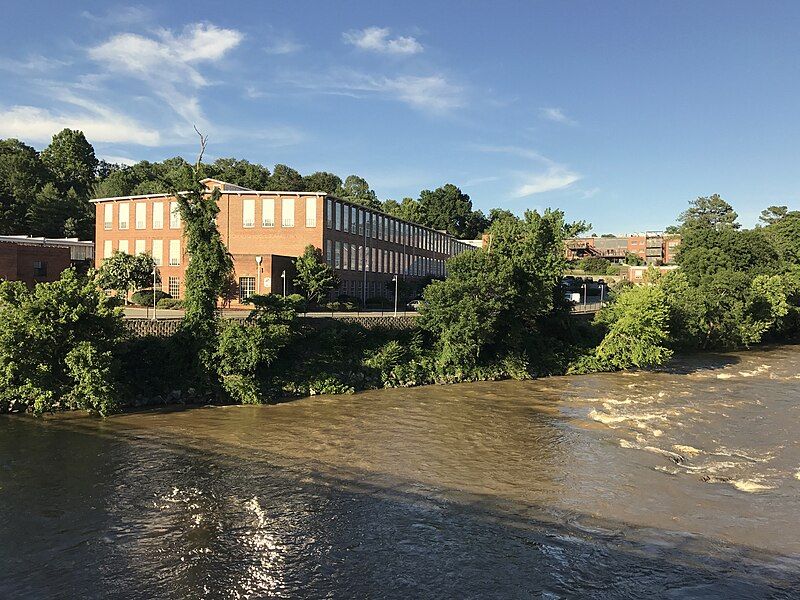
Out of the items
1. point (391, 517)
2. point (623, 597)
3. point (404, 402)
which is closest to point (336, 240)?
point (404, 402)

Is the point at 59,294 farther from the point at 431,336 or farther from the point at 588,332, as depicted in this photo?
the point at 588,332

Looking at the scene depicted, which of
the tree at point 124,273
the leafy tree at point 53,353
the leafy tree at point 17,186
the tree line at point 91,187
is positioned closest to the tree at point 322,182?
the tree line at point 91,187

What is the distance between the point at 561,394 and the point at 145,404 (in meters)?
20.7

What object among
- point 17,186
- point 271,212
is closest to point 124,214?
point 271,212

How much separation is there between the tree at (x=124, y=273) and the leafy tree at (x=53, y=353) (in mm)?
18285

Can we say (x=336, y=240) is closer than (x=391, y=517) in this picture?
No

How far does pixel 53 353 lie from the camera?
79.4 ft

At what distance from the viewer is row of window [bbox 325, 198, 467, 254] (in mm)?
58544

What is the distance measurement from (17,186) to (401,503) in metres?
87.0

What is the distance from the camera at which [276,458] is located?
19547mm

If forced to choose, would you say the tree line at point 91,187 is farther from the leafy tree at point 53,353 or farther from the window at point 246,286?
the leafy tree at point 53,353

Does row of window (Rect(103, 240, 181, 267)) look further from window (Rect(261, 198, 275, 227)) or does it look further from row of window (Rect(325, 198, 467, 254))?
row of window (Rect(325, 198, 467, 254))

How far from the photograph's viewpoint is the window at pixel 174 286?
56.3m

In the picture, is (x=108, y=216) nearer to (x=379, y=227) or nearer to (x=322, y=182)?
(x=379, y=227)
